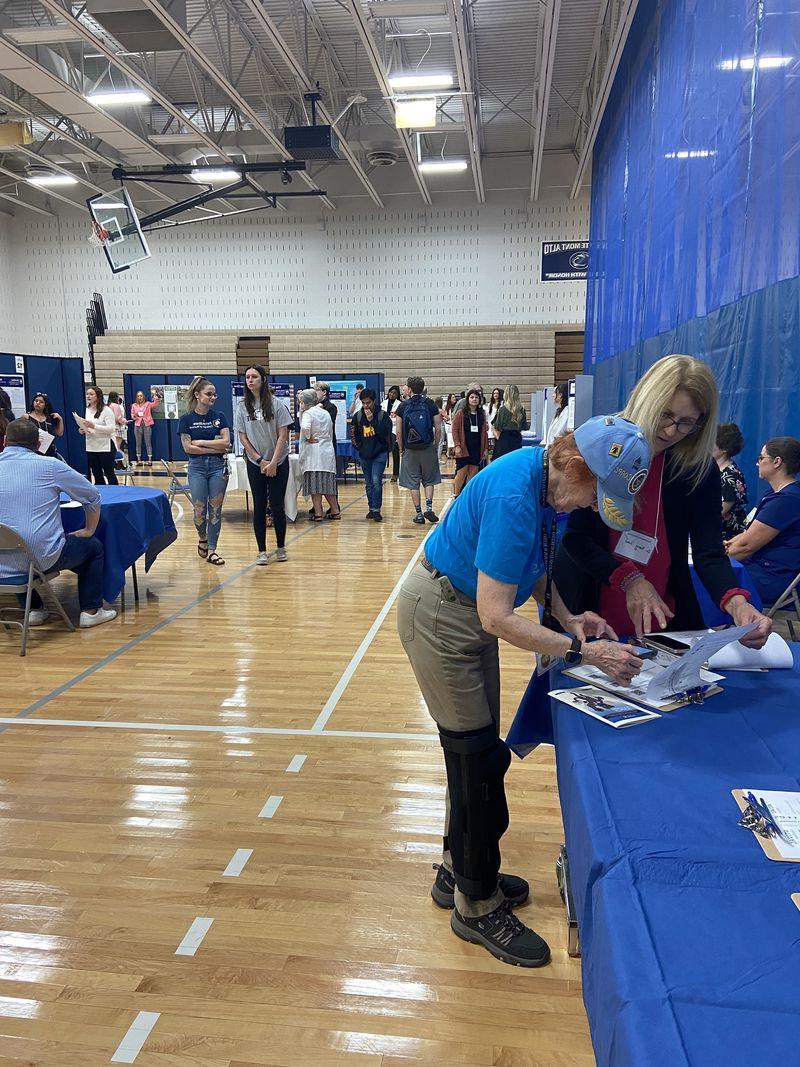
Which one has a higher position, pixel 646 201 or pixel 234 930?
pixel 646 201

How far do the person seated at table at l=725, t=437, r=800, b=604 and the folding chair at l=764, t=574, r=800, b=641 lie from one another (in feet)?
0.20

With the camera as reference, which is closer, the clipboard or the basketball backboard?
the clipboard

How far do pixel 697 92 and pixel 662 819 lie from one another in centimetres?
561

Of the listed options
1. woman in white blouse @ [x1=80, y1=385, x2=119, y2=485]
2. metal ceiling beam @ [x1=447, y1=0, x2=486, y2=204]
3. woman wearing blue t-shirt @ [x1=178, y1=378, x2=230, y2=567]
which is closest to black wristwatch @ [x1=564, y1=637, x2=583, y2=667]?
woman wearing blue t-shirt @ [x1=178, y1=378, x2=230, y2=567]

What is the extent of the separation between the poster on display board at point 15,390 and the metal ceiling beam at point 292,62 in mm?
5479

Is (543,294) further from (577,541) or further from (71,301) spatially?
(577,541)

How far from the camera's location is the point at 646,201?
23.0ft

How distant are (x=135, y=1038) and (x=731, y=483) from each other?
3.39 meters

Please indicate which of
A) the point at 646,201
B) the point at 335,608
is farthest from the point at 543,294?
the point at 335,608

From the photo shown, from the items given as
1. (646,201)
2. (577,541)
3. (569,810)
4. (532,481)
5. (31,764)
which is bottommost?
(31,764)

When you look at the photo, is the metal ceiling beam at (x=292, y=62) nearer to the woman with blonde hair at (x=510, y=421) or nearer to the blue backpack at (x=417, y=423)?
the blue backpack at (x=417, y=423)

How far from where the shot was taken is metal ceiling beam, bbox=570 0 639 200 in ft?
25.7

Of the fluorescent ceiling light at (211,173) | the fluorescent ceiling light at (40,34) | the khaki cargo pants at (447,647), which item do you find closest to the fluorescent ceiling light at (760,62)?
the khaki cargo pants at (447,647)

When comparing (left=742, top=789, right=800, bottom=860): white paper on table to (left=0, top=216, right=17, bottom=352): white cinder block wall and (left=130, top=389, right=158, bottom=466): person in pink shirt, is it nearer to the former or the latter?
(left=130, top=389, right=158, bottom=466): person in pink shirt
